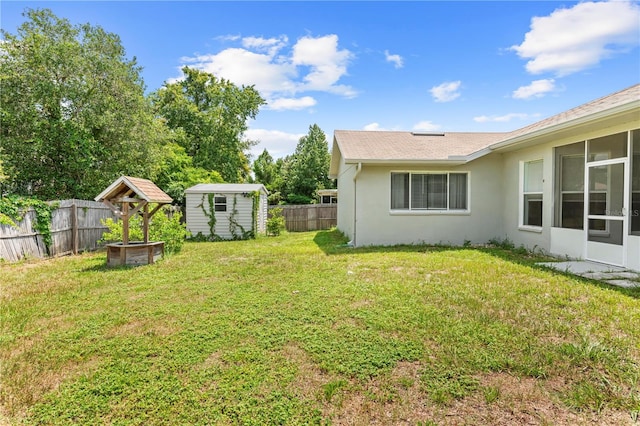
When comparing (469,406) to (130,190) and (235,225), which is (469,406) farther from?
(235,225)

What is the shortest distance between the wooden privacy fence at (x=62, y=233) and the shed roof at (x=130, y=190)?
2522 mm

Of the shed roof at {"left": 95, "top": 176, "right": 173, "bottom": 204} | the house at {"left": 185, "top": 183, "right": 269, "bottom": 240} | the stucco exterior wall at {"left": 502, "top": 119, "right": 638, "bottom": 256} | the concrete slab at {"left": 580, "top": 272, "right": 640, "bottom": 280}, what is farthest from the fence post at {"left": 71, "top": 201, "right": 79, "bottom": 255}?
the stucco exterior wall at {"left": 502, "top": 119, "right": 638, "bottom": 256}

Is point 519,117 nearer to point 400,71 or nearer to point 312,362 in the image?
point 400,71

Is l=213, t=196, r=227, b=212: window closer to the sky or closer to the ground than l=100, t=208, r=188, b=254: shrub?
closer to the sky

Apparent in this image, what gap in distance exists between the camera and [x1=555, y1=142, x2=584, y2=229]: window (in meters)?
7.03

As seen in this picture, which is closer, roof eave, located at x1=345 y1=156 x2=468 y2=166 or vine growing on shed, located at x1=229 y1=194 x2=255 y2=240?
roof eave, located at x1=345 y1=156 x2=468 y2=166

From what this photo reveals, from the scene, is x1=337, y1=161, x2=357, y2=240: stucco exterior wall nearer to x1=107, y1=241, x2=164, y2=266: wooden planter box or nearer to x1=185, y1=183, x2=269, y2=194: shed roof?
x1=185, y1=183, x2=269, y2=194: shed roof

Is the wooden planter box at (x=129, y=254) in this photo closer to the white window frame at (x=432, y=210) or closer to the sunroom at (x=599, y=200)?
the white window frame at (x=432, y=210)

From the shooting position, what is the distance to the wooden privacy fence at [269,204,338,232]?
17.6 metres

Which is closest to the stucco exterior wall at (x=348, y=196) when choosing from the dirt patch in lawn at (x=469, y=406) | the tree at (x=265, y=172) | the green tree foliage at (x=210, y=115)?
the dirt patch in lawn at (x=469, y=406)

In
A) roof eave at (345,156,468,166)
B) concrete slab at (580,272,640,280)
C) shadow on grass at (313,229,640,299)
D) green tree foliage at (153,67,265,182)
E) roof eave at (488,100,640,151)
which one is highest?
green tree foliage at (153,67,265,182)

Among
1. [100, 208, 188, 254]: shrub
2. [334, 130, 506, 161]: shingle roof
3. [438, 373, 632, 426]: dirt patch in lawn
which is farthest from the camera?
[334, 130, 506, 161]: shingle roof

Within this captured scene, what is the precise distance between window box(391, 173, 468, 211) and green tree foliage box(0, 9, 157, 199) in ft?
35.9

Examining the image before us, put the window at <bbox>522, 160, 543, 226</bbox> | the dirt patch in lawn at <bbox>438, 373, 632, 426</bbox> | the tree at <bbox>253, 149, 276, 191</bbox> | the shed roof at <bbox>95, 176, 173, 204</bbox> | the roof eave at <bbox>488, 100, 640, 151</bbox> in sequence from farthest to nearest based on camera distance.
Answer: the tree at <bbox>253, 149, 276, 191</bbox>, the window at <bbox>522, 160, 543, 226</bbox>, the shed roof at <bbox>95, 176, 173, 204</bbox>, the roof eave at <bbox>488, 100, 640, 151</bbox>, the dirt patch in lawn at <bbox>438, 373, 632, 426</bbox>
